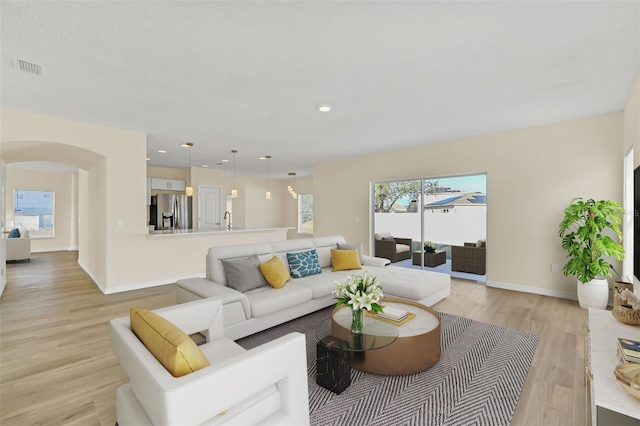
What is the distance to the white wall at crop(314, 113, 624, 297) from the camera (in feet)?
13.5

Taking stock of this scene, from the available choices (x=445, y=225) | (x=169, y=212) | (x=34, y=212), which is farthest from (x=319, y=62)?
(x=34, y=212)

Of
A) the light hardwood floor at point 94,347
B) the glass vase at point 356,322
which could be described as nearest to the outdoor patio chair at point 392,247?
the light hardwood floor at point 94,347

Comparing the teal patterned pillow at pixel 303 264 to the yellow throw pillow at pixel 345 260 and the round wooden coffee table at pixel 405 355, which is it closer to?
the yellow throw pillow at pixel 345 260

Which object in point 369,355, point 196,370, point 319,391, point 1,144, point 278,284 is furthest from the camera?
point 1,144

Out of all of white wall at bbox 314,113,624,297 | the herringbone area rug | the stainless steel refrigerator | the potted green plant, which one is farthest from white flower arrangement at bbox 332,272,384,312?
the stainless steel refrigerator

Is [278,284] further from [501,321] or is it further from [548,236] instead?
[548,236]

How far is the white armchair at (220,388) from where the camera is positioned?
1152 mm

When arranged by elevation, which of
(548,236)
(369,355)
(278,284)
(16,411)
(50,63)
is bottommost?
(16,411)

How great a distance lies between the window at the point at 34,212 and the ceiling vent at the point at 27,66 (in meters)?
9.02

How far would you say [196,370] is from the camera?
1.33m

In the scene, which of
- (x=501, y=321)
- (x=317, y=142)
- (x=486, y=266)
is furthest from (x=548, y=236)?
(x=317, y=142)

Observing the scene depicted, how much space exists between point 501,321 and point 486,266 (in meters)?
1.88

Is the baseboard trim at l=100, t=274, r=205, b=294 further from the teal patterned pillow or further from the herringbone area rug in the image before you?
the herringbone area rug

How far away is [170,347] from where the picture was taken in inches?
52.8
